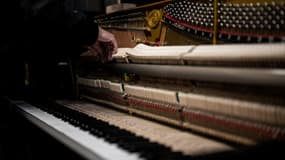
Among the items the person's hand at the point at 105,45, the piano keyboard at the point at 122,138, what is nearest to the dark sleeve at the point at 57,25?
the person's hand at the point at 105,45

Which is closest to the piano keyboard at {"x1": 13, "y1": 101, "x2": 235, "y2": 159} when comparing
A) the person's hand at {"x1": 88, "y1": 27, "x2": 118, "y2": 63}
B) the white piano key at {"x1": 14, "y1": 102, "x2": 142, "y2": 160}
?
the white piano key at {"x1": 14, "y1": 102, "x2": 142, "y2": 160}

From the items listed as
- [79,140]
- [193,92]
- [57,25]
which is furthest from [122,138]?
[57,25]

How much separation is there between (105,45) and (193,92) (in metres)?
1.15

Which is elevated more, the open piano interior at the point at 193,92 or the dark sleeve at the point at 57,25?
the dark sleeve at the point at 57,25

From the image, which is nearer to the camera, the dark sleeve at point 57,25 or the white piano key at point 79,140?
the white piano key at point 79,140

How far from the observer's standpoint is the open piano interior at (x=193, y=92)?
1.57m

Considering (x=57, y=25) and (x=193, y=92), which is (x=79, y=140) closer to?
(x=193, y=92)

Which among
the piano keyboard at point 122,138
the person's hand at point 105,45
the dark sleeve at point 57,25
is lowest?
the piano keyboard at point 122,138

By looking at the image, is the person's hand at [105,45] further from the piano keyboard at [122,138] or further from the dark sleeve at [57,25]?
the piano keyboard at [122,138]

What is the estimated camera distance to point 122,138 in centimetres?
191

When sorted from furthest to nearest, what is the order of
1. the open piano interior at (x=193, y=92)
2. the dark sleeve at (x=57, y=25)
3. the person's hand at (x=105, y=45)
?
the person's hand at (x=105, y=45), the dark sleeve at (x=57, y=25), the open piano interior at (x=193, y=92)

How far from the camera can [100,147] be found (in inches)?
69.3

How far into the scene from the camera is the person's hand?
115 inches

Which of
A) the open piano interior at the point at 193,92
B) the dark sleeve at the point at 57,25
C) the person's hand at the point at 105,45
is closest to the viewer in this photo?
the open piano interior at the point at 193,92
